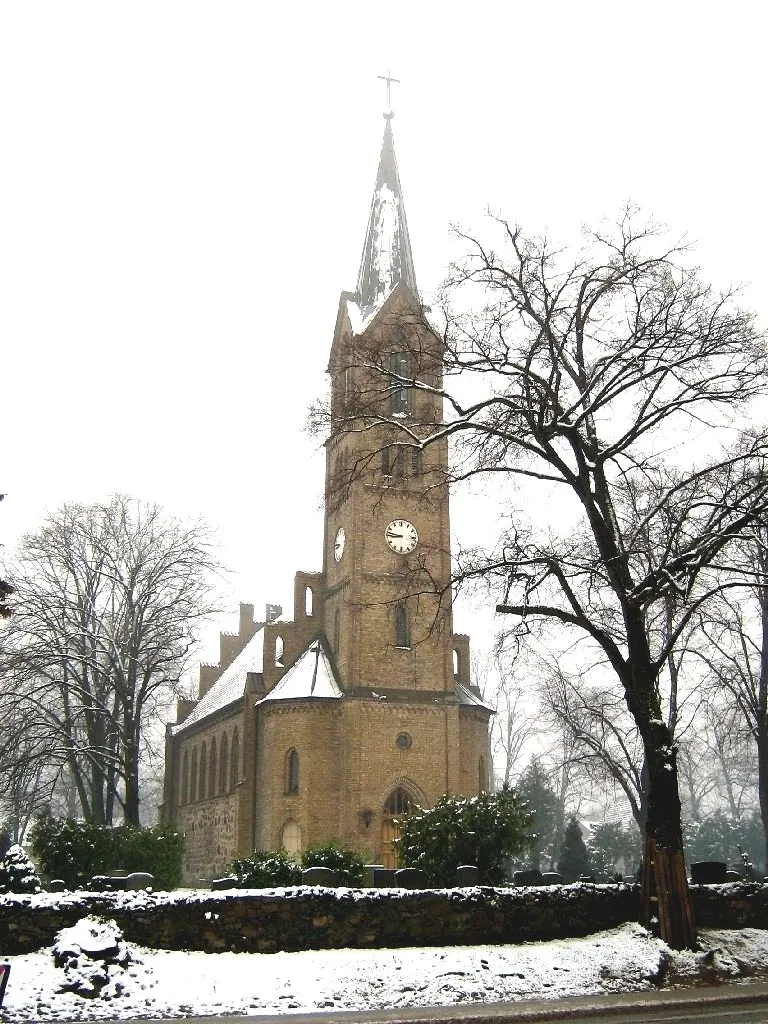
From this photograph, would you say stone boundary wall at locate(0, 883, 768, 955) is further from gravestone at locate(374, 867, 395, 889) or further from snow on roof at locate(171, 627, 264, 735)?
snow on roof at locate(171, 627, 264, 735)

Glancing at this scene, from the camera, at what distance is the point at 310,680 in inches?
1438

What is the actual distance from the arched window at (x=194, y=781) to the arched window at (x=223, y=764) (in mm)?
4746

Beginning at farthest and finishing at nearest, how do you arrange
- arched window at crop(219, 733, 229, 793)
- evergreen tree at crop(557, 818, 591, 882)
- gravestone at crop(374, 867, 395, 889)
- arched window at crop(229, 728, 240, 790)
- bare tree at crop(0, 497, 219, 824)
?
1. evergreen tree at crop(557, 818, 591, 882)
2. arched window at crop(219, 733, 229, 793)
3. arched window at crop(229, 728, 240, 790)
4. bare tree at crop(0, 497, 219, 824)
5. gravestone at crop(374, 867, 395, 889)

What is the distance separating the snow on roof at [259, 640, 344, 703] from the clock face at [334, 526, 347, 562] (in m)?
3.49

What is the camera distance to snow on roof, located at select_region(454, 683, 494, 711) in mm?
38513

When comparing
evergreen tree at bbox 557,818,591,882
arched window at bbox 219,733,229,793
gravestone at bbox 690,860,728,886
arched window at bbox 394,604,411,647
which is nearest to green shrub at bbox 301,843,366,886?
gravestone at bbox 690,860,728,886

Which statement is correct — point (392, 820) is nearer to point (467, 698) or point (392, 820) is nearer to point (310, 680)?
point (310, 680)

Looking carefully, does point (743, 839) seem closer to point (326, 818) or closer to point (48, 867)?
point (326, 818)

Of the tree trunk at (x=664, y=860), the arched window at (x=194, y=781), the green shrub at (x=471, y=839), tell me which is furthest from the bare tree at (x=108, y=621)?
the tree trunk at (x=664, y=860)

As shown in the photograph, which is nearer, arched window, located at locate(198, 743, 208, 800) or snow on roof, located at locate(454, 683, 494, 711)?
snow on roof, located at locate(454, 683, 494, 711)

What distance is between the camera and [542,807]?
172 feet

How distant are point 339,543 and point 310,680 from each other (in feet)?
18.6

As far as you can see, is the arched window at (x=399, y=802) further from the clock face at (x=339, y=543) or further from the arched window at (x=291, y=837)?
the clock face at (x=339, y=543)

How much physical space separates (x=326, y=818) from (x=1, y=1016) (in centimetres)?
2219
